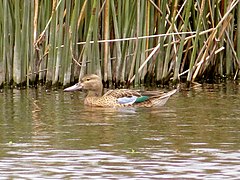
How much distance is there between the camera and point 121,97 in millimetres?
11398

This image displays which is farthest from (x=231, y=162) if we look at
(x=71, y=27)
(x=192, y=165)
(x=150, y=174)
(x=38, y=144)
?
(x=71, y=27)

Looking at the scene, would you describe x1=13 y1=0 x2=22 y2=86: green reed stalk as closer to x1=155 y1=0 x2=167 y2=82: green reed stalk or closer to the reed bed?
the reed bed

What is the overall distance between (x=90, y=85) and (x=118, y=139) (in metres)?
3.86

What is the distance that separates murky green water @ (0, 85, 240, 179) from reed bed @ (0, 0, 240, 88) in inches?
25.0

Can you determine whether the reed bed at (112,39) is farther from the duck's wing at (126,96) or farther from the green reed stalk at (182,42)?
the duck's wing at (126,96)

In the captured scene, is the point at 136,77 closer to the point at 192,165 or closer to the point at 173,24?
the point at 173,24

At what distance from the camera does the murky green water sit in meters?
6.81

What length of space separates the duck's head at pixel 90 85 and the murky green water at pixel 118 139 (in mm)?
166

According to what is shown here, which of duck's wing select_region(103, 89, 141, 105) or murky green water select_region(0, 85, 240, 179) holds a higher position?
duck's wing select_region(103, 89, 141, 105)

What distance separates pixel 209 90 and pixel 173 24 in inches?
41.2

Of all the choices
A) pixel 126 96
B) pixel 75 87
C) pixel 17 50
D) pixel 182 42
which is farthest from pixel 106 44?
pixel 126 96

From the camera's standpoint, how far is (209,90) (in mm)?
12727

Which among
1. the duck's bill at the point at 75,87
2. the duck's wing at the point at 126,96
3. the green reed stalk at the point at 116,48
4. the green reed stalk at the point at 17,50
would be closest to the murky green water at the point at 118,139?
the duck's bill at the point at 75,87

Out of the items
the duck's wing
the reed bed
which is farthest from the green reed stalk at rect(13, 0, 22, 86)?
the duck's wing
